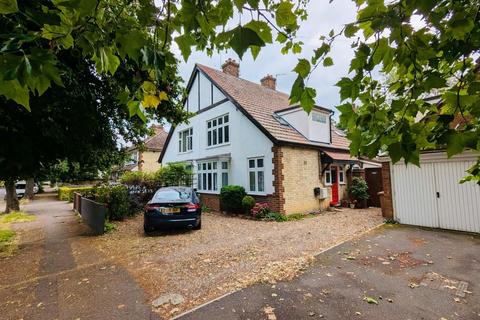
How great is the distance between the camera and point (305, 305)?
398 centimetres

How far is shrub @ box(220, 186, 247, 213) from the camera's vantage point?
13.4 m

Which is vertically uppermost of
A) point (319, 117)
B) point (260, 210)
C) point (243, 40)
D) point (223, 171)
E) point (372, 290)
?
point (319, 117)

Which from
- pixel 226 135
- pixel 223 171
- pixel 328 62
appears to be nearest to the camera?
pixel 328 62

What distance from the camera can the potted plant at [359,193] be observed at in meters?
15.1

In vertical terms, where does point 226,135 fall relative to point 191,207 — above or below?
above

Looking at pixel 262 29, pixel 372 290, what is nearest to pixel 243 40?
pixel 262 29

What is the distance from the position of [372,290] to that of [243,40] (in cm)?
493

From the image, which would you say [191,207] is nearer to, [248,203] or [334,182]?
[248,203]

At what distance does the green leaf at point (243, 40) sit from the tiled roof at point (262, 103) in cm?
1131

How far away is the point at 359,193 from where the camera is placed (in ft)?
49.4

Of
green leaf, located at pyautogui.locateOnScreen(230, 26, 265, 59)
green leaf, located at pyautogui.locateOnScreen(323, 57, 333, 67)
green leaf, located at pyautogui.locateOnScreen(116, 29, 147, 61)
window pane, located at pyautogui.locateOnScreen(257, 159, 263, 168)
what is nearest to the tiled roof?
window pane, located at pyautogui.locateOnScreen(257, 159, 263, 168)

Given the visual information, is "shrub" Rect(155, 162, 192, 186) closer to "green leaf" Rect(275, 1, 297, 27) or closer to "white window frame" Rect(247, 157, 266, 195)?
"white window frame" Rect(247, 157, 266, 195)

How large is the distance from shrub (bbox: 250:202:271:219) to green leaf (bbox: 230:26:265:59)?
1147cm

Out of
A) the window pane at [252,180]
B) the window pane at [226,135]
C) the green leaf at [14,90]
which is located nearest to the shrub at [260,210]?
the window pane at [252,180]
